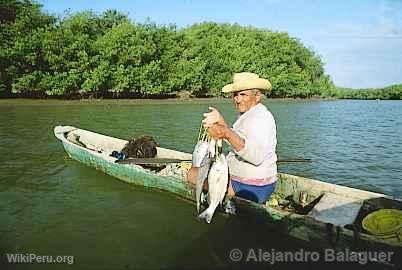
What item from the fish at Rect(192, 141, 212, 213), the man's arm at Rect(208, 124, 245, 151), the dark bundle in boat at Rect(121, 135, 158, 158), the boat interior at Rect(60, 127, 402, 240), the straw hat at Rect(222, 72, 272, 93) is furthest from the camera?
the dark bundle in boat at Rect(121, 135, 158, 158)

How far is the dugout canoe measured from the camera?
179 inches

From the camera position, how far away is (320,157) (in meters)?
13.1

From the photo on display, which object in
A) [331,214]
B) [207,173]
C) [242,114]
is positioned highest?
[242,114]

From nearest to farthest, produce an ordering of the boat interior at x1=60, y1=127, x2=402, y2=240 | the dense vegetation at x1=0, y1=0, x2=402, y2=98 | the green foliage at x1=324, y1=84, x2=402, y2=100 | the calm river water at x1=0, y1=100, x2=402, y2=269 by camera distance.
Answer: the calm river water at x1=0, y1=100, x2=402, y2=269 → the boat interior at x1=60, y1=127, x2=402, y2=240 → the dense vegetation at x1=0, y1=0, x2=402, y2=98 → the green foliage at x1=324, y1=84, x2=402, y2=100

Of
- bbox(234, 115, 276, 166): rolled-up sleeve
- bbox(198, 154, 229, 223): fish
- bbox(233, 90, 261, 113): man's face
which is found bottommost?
bbox(198, 154, 229, 223): fish

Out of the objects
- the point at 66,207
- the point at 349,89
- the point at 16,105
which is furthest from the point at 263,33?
the point at 66,207

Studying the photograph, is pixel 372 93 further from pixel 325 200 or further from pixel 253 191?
pixel 253 191

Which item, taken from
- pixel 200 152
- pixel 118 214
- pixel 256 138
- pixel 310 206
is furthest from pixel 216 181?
pixel 118 214

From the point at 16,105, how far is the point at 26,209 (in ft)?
92.5

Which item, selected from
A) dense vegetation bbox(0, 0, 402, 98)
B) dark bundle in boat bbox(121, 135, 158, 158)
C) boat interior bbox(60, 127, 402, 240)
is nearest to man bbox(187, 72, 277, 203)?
boat interior bbox(60, 127, 402, 240)

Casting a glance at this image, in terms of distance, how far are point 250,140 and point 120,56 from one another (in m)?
39.9

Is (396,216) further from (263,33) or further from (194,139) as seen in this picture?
(263,33)

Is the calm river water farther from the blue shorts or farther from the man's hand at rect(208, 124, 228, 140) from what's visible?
the man's hand at rect(208, 124, 228, 140)

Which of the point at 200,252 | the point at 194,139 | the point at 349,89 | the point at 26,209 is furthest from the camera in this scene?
the point at 349,89
